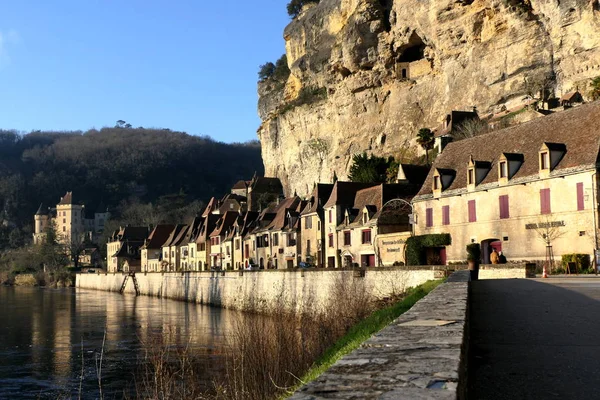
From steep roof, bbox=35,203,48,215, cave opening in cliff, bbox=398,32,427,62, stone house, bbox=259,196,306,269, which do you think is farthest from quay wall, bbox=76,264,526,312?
steep roof, bbox=35,203,48,215

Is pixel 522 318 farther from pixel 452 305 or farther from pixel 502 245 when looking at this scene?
pixel 502 245

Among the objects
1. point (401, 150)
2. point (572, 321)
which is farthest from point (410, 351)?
point (401, 150)

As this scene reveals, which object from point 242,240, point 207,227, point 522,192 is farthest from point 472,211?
point 207,227

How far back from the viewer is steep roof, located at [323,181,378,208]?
53.2 metres

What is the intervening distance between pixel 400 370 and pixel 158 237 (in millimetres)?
106061

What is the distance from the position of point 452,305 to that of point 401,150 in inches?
2801

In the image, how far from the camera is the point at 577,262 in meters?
31.6

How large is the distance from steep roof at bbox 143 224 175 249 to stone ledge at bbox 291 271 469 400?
103 meters

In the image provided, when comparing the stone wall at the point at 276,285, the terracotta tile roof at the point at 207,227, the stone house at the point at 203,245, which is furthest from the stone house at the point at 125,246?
the stone wall at the point at 276,285

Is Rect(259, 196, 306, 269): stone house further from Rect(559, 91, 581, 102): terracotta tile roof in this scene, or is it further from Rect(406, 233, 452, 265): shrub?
Rect(559, 91, 581, 102): terracotta tile roof

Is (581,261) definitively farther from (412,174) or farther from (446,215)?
(412,174)

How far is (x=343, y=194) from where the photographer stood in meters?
53.8

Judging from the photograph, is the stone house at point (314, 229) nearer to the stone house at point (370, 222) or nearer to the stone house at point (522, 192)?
the stone house at point (370, 222)

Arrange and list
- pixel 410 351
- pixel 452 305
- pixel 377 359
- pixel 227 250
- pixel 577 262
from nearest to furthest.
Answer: pixel 377 359 → pixel 410 351 → pixel 452 305 → pixel 577 262 → pixel 227 250
